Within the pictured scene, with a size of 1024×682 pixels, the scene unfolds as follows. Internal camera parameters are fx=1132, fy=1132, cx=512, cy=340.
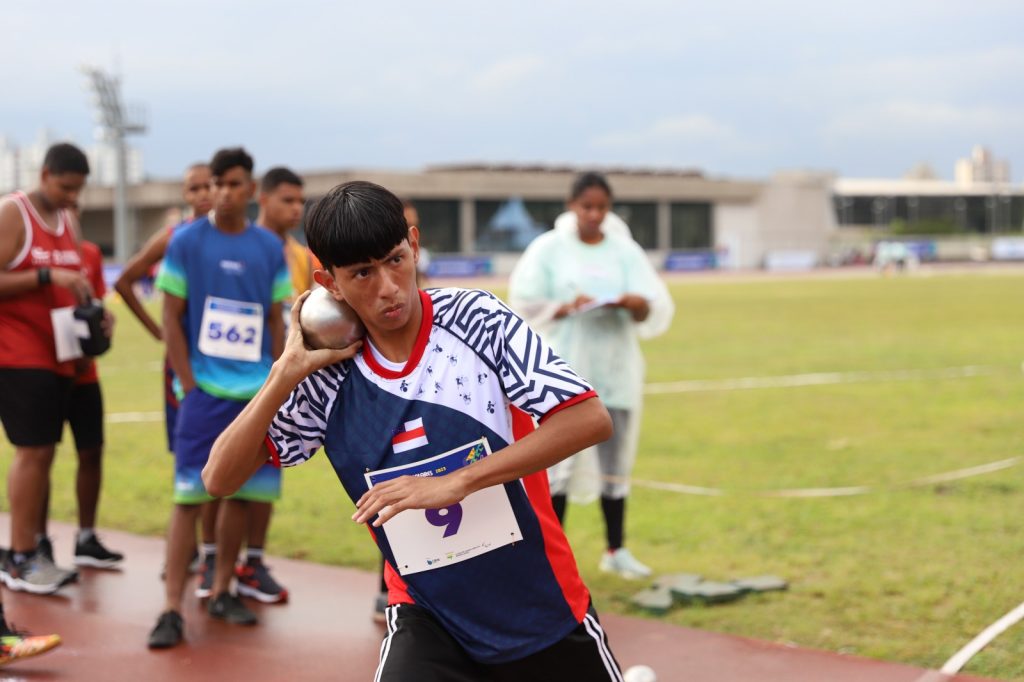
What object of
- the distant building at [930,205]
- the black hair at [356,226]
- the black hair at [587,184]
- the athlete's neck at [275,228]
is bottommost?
the distant building at [930,205]

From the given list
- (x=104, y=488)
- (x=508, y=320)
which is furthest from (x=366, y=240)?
(x=104, y=488)

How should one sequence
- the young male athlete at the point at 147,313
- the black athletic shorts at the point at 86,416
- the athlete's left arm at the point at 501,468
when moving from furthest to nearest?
the black athletic shorts at the point at 86,416 < the young male athlete at the point at 147,313 < the athlete's left arm at the point at 501,468

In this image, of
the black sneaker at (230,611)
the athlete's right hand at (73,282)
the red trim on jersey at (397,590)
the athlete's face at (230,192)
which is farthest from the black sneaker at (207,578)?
the red trim on jersey at (397,590)

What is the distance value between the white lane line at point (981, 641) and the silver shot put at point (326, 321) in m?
3.14

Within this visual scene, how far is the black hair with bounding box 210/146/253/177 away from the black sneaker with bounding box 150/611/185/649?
206 centimetres

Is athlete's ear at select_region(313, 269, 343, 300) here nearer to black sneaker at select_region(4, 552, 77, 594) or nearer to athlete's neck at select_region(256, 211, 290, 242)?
athlete's neck at select_region(256, 211, 290, 242)

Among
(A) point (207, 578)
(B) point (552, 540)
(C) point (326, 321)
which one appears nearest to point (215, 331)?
(A) point (207, 578)

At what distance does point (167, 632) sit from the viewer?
5.14 metres

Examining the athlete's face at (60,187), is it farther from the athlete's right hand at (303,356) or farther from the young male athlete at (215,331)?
the athlete's right hand at (303,356)

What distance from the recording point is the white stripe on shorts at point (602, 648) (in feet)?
9.09

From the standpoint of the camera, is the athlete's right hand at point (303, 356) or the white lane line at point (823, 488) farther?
the white lane line at point (823, 488)

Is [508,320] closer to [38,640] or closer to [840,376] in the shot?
[38,640]

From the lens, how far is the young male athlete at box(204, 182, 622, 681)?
2.62 m

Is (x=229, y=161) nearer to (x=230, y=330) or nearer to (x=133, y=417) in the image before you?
(x=230, y=330)
